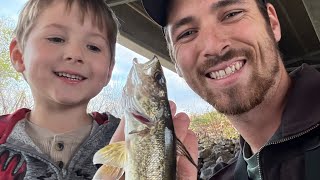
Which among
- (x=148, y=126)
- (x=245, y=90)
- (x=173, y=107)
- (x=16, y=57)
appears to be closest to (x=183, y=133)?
(x=173, y=107)

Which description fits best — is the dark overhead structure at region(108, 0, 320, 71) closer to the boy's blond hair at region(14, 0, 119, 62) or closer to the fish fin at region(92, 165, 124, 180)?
the boy's blond hair at region(14, 0, 119, 62)

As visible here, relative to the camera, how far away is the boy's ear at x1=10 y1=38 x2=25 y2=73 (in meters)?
3.17

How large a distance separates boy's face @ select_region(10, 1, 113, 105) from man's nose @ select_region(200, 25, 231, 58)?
0.69 metres

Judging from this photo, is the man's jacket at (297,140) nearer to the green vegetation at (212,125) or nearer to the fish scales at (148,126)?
the fish scales at (148,126)

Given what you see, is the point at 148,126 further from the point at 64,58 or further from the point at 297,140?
the point at 297,140

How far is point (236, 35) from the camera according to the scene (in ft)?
9.80

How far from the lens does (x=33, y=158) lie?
2.76 metres

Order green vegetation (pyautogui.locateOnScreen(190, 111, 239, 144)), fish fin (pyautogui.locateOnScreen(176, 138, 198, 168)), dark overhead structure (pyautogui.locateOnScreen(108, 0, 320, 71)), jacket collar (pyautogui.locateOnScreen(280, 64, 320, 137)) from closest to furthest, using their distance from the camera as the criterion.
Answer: fish fin (pyautogui.locateOnScreen(176, 138, 198, 168)) < jacket collar (pyautogui.locateOnScreen(280, 64, 320, 137)) < dark overhead structure (pyautogui.locateOnScreen(108, 0, 320, 71)) < green vegetation (pyautogui.locateOnScreen(190, 111, 239, 144))

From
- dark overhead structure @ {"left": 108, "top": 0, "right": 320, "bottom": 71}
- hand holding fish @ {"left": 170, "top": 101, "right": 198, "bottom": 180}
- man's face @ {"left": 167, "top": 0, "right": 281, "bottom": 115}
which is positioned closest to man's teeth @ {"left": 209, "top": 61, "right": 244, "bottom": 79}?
man's face @ {"left": 167, "top": 0, "right": 281, "bottom": 115}

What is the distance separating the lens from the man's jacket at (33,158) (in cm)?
273

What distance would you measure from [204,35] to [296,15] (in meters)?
8.86

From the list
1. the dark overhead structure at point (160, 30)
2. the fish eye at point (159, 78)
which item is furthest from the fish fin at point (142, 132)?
the dark overhead structure at point (160, 30)

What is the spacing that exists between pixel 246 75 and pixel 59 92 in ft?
3.96

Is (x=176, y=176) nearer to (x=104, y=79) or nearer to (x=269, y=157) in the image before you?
(x=269, y=157)
